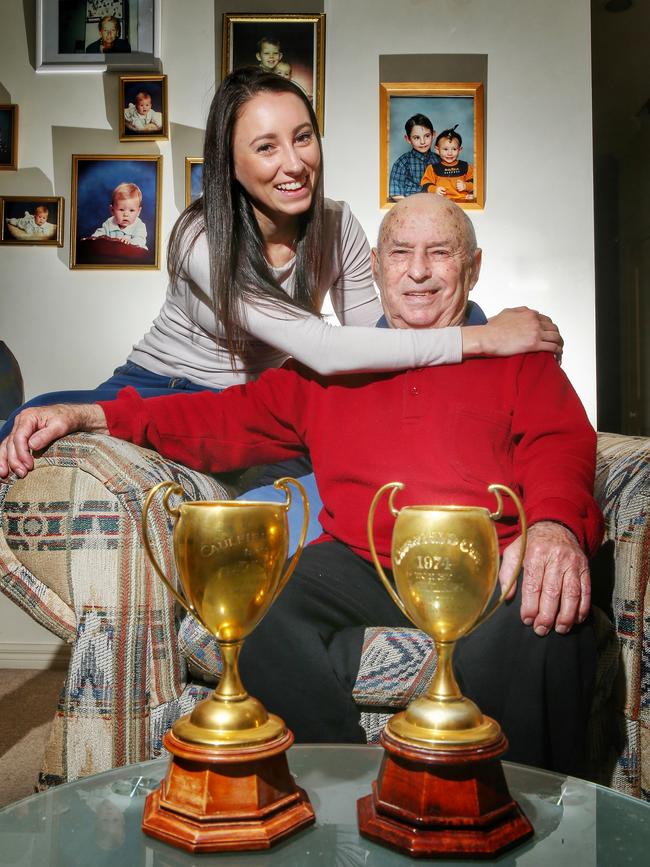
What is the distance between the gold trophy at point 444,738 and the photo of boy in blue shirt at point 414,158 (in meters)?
1.93

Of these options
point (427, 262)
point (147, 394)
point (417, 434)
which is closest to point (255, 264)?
point (147, 394)

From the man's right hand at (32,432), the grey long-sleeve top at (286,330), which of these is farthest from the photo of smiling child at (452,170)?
the man's right hand at (32,432)

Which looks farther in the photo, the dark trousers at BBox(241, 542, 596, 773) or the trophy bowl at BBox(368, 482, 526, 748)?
the dark trousers at BBox(241, 542, 596, 773)

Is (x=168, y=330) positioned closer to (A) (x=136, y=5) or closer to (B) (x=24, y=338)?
(B) (x=24, y=338)

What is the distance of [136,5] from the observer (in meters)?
2.55

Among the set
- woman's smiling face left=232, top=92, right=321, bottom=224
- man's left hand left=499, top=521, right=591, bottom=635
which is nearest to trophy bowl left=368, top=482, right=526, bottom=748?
man's left hand left=499, top=521, right=591, bottom=635

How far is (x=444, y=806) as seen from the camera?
0.67 m

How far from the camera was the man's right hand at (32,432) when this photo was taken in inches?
55.7

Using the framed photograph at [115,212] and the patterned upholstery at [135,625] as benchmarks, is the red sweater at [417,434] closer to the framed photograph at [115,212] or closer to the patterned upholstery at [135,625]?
the patterned upholstery at [135,625]

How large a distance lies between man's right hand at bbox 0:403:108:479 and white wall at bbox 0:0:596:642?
43.9 inches

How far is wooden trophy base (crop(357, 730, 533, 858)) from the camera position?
0.65m

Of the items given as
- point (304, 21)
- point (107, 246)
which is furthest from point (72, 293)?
point (304, 21)

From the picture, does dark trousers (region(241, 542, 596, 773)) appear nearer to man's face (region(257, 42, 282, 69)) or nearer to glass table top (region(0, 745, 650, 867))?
glass table top (region(0, 745, 650, 867))

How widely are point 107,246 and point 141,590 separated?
150cm
